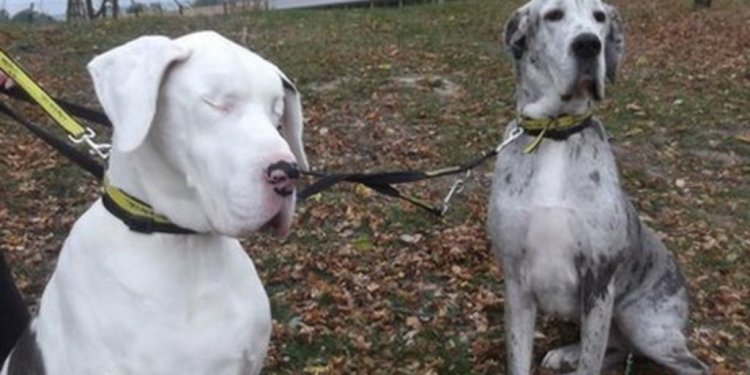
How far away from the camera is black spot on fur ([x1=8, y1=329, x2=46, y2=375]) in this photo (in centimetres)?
273

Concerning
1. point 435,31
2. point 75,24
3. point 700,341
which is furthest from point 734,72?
point 75,24

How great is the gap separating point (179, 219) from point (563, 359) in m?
2.77

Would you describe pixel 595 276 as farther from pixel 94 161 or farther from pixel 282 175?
pixel 282 175

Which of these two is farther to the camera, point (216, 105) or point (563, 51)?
point (563, 51)

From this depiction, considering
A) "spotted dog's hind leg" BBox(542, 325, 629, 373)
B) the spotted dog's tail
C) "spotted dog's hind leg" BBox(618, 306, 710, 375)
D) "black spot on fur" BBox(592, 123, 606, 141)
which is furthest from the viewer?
"spotted dog's hind leg" BBox(542, 325, 629, 373)

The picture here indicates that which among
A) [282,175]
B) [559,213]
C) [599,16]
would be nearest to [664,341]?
[559,213]

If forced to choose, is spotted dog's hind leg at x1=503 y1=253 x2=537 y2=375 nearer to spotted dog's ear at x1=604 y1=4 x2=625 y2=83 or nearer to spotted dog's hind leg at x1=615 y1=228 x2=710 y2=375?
spotted dog's hind leg at x1=615 y1=228 x2=710 y2=375

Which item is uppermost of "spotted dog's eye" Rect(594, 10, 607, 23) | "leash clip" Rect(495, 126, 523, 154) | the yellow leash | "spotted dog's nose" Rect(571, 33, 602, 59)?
the yellow leash

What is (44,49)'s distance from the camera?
1412cm

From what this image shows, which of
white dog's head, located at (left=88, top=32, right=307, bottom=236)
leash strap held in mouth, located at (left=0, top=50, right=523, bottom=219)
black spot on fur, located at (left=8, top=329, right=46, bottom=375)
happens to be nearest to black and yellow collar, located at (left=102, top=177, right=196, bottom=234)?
leash strap held in mouth, located at (left=0, top=50, right=523, bottom=219)

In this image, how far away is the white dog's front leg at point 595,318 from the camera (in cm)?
429

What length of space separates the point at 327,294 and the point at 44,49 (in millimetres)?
9686

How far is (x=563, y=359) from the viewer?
16.0 ft

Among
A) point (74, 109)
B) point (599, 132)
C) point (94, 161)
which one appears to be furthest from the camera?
point (599, 132)
